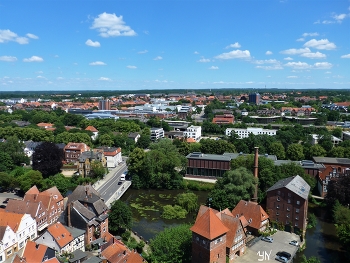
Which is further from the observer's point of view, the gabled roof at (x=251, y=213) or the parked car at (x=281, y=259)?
the gabled roof at (x=251, y=213)

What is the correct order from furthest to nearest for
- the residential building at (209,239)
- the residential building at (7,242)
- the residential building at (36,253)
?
the residential building at (7,242) < the residential building at (36,253) < the residential building at (209,239)

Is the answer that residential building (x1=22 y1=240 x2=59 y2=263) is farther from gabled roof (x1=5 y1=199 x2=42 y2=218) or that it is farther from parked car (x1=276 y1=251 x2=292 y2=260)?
parked car (x1=276 y1=251 x2=292 y2=260)

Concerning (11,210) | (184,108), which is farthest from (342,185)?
(184,108)

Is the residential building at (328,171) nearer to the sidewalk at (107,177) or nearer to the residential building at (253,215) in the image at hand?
the residential building at (253,215)

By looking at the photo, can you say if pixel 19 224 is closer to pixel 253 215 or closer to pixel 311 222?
pixel 253 215

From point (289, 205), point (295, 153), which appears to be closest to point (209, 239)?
point (289, 205)

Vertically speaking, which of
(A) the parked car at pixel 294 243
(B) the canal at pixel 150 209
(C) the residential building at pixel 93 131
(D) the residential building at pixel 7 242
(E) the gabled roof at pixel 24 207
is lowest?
(B) the canal at pixel 150 209

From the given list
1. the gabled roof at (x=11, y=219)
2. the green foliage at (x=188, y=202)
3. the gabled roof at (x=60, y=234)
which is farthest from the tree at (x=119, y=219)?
the green foliage at (x=188, y=202)

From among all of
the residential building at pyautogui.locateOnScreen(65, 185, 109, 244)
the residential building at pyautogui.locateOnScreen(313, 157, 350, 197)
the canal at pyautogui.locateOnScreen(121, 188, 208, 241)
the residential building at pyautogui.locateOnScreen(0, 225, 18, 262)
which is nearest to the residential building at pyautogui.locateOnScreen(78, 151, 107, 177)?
the canal at pyautogui.locateOnScreen(121, 188, 208, 241)
